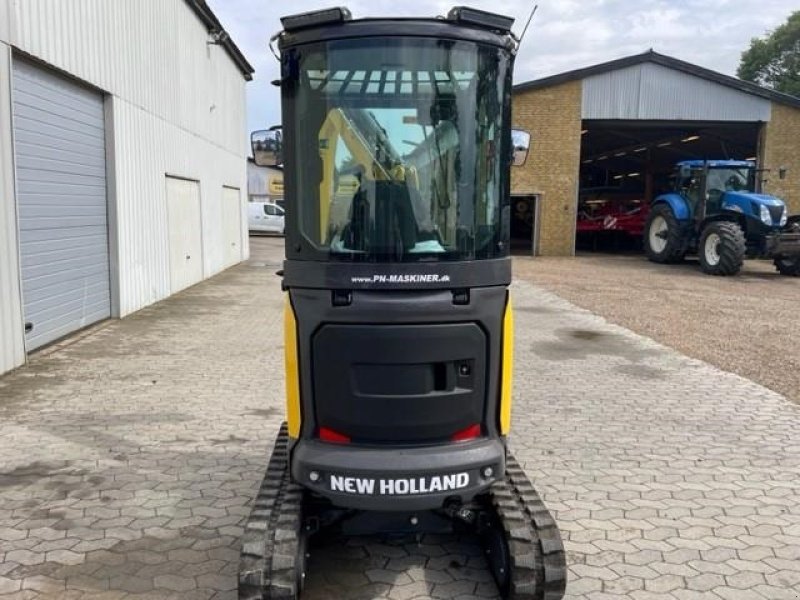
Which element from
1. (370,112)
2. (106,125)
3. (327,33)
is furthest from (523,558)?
(106,125)

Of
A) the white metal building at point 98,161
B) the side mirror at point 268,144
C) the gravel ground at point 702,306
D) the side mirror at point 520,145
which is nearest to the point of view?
the side mirror at point 268,144

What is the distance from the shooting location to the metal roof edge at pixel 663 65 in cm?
2231

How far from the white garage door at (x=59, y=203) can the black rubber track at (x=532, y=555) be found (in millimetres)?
6693

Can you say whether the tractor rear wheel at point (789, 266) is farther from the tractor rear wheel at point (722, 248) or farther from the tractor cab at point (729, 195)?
the tractor rear wheel at point (722, 248)

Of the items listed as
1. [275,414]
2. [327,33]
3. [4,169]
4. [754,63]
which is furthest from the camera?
[754,63]

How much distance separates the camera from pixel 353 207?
306 centimetres

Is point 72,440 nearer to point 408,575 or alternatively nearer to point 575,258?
point 408,575

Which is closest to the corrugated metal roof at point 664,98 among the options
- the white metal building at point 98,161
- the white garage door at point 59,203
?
the white metal building at point 98,161

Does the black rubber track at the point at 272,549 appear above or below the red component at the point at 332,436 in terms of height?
below

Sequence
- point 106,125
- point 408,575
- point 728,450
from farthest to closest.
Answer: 1. point 106,125
2. point 728,450
3. point 408,575

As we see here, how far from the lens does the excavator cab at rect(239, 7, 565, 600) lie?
119 inches

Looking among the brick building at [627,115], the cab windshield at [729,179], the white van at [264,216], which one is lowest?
the white van at [264,216]

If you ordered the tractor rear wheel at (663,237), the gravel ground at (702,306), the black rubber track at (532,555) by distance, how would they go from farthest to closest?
the tractor rear wheel at (663,237)
the gravel ground at (702,306)
the black rubber track at (532,555)

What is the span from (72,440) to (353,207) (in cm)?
368
